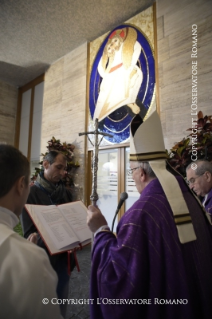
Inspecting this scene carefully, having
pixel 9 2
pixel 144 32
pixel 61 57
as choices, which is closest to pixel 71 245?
pixel 144 32

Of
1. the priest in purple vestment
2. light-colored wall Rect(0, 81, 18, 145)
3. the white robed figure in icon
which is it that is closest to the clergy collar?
the priest in purple vestment

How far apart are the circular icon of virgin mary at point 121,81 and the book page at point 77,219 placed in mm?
2355

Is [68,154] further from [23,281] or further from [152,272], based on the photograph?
[23,281]

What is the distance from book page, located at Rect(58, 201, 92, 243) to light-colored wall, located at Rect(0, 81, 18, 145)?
19.2ft

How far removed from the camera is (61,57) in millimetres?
5309

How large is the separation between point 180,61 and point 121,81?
1.15m

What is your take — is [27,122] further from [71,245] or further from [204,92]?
[71,245]

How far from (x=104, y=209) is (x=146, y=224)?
10.9 feet

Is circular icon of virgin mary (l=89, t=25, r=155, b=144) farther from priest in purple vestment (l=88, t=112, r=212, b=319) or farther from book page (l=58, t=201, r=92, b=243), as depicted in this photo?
priest in purple vestment (l=88, t=112, r=212, b=319)

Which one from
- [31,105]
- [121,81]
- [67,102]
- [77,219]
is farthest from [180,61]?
[31,105]

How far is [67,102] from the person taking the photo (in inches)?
193

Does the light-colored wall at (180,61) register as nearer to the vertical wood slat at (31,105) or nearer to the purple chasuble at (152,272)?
the purple chasuble at (152,272)

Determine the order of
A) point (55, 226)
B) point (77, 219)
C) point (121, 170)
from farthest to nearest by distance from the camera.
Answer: point (121, 170) < point (77, 219) < point (55, 226)

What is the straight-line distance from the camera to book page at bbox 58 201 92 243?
4.70ft
